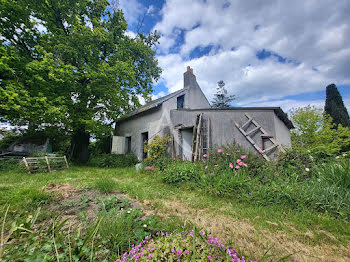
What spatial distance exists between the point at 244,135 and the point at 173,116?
12.1 ft

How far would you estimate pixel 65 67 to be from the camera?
6402 millimetres

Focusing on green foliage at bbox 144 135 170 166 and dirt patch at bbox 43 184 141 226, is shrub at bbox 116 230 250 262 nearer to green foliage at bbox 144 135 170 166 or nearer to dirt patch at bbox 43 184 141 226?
dirt patch at bbox 43 184 141 226

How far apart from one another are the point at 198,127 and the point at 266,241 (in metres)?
4.71

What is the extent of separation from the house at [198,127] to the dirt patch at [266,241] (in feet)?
10.7

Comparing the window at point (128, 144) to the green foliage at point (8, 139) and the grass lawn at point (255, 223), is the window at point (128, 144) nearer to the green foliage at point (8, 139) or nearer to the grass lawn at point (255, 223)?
the green foliage at point (8, 139)

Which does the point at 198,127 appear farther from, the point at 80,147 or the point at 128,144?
the point at 80,147

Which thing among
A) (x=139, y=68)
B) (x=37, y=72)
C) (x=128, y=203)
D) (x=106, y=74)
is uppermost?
(x=139, y=68)

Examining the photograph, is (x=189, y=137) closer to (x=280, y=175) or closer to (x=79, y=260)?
(x=280, y=175)

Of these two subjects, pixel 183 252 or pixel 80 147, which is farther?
pixel 80 147

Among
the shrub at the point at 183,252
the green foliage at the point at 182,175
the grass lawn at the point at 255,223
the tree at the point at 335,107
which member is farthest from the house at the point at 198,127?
the tree at the point at 335,107

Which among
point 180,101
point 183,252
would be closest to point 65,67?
point 180,101

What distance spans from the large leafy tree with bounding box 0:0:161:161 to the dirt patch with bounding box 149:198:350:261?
721cm

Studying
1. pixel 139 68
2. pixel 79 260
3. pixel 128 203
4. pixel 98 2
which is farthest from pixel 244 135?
pixel 98 2

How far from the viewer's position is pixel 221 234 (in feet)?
5.69
